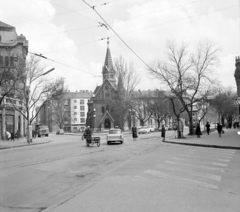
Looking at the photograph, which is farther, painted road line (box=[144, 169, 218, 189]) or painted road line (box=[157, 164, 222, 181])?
painted road line (box=[157, 164, 222, 181])

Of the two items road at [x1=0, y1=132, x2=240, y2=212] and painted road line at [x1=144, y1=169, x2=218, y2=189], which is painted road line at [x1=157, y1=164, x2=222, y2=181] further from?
painted road line at [x1=144, y1=169, x2=218, y2=189]

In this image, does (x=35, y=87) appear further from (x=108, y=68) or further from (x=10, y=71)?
(x=108, y=68)

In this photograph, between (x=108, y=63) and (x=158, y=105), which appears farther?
(x=108, y=63)

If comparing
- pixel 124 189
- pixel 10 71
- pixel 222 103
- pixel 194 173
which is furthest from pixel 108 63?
pixel 124 189

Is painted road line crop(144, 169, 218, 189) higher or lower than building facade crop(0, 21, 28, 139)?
lower

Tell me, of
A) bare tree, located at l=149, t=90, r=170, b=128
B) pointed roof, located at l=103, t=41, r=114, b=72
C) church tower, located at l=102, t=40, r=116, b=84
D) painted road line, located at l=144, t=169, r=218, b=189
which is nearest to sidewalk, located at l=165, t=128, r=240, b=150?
painted road line, located at l=144, t=169, r=218, b=189

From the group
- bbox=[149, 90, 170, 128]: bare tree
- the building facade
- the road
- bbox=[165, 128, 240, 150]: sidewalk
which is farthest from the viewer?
bbox=[149, 90, 170, 128]: bare tree

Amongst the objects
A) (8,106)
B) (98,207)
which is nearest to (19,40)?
(8,106)

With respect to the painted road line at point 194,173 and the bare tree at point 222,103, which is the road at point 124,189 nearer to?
the painted road line at point 194,173

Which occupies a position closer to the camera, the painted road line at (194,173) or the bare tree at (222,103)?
the painted road line at (194,173)

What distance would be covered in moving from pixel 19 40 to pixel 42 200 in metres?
45.2

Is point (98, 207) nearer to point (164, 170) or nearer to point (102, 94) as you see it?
point (164, 170)

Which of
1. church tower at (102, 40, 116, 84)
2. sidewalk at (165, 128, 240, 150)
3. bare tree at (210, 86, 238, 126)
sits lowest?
sidewalk at (165, 128, 240, 150)

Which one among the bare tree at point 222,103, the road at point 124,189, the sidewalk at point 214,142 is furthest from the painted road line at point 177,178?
the bare tree at point 222,103
